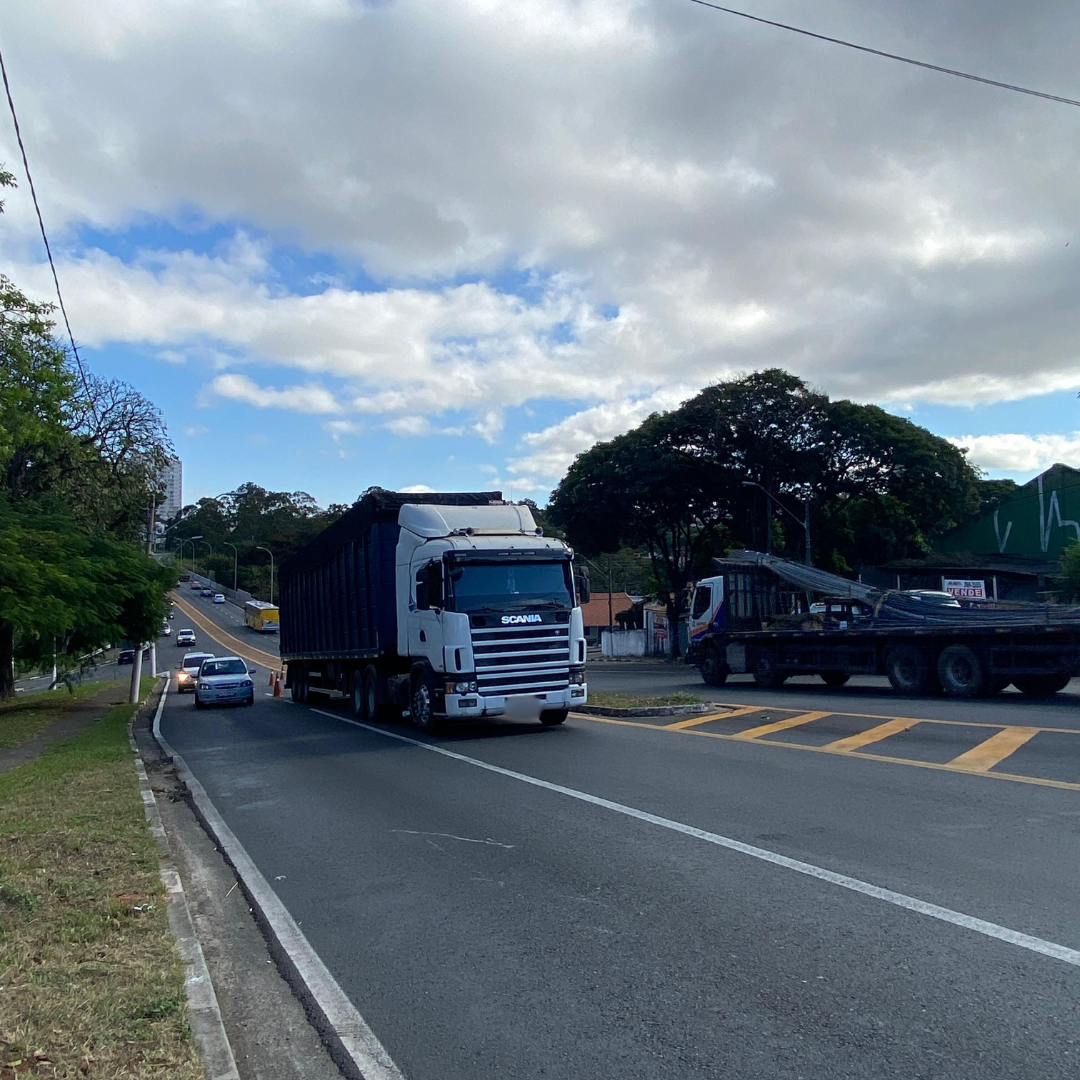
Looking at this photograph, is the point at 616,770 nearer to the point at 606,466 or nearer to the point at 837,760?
the point at 837,760

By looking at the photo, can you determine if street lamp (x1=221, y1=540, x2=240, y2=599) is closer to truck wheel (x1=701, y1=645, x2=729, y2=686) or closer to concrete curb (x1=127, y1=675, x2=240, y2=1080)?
truck wheel (x1=701, y1=645, x2=729, y2=686)

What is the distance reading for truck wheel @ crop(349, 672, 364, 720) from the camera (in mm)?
20328

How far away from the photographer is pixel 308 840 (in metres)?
8.66

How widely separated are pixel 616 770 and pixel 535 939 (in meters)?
5.93

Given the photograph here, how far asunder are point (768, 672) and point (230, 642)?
59.3m

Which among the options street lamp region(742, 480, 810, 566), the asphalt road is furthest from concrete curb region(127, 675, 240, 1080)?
street lamp region(742, 480, 810, 566)

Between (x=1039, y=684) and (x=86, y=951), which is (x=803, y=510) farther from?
(x=86, y=951)

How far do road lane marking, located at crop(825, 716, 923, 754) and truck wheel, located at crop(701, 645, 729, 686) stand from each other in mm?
10407

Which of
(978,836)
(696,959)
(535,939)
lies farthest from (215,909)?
(978,836)

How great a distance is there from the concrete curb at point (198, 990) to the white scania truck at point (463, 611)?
734 centimetres

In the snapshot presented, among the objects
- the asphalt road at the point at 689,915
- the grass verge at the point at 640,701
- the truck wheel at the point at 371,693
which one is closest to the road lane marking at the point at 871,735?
the asphalt road at the point at 689,915

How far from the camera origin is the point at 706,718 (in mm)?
17109

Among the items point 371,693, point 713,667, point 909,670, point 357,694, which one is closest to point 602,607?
point 713,667

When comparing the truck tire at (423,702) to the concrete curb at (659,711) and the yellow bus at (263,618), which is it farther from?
the yellow bus at (263,618)
